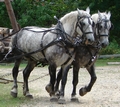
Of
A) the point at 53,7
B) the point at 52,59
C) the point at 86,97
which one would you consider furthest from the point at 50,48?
the point at 53,7

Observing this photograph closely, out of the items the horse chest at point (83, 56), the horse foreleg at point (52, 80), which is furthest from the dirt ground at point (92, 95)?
the horse chest at point (83, 56)

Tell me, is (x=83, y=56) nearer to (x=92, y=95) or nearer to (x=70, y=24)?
(x=70, y=24)

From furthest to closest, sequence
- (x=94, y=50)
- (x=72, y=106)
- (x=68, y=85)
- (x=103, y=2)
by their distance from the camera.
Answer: (x=103, y=2), (x=68, y=85), (x=94, y=50), (x=72, y=106)

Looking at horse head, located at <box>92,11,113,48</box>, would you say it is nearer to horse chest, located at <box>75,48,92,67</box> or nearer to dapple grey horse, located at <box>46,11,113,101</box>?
dapple grey horse, located at <box>46,11,113,101</box>

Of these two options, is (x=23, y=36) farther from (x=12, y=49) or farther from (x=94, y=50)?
(x=94, y=50)

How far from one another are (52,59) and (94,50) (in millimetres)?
1251

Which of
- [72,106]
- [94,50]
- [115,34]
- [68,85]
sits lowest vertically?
[115,34]

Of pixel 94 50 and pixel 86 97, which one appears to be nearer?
pixel 94 50

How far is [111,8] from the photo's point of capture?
2858 centimetres

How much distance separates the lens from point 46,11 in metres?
31.0

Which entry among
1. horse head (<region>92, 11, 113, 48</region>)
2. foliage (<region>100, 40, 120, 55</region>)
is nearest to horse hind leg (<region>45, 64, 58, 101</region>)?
horse head (<region>92, 11, 113, 48</region>)

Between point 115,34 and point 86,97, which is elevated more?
point 86,97

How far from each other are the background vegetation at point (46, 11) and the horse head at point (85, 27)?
1719 cm

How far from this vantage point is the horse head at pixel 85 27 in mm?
9930
